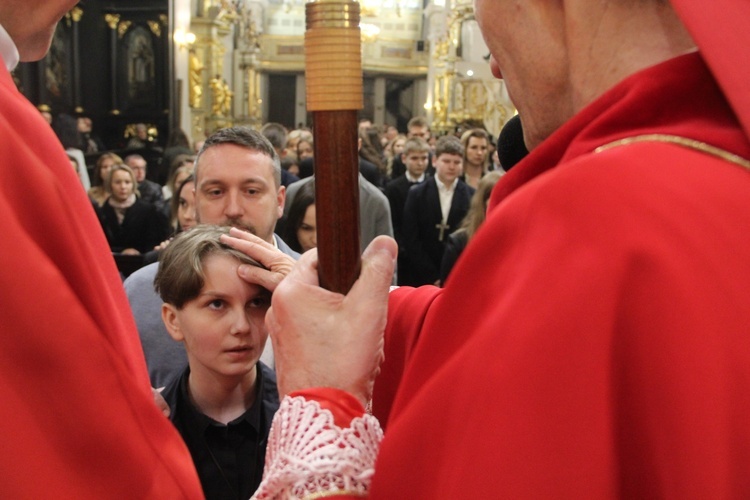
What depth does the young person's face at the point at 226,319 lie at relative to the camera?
2.11 meters

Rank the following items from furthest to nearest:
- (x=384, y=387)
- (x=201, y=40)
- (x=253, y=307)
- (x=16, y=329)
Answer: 1. (x=201, y=40)
2. (x=253, y=307)
3. (x=384, y=387)
4. (x=16, y=329)

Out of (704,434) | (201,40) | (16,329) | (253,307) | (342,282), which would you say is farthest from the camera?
(201,40)

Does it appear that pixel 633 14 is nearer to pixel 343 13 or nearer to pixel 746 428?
pixel 343 13

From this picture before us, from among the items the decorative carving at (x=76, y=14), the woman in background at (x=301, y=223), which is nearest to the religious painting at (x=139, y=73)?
the decorative carving at (x=76, y=14)

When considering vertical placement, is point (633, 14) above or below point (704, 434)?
above

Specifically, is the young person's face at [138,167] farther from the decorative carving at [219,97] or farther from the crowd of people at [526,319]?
the decorative carving at [219,97]

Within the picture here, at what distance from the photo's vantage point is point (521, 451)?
3.18 feet

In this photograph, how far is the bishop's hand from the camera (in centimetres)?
131

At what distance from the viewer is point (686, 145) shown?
1041mm

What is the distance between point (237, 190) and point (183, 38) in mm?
15504

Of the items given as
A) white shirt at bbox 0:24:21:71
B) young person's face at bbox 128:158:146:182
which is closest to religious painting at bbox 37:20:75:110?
young person's face at bbox 128:158:146:182

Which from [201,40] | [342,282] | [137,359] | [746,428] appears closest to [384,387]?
[342,282]

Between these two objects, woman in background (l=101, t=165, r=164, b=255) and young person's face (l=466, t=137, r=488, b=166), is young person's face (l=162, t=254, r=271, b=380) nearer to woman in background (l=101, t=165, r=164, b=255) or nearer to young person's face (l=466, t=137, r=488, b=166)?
woman in background (l=101, t=165, r=164, b=255)

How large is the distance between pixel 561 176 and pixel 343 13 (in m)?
0.40
